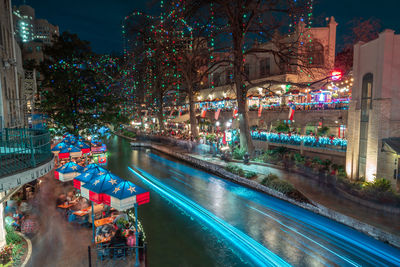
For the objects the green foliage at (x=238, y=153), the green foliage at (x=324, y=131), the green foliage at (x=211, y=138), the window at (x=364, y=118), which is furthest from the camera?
the green foliage at (x=211, y=138)

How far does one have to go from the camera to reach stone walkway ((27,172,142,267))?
7894 mm

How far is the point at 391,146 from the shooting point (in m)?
11.6

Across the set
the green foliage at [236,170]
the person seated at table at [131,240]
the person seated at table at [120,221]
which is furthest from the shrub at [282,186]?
the person seated at table at [131,240]

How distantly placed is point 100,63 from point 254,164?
14.2m

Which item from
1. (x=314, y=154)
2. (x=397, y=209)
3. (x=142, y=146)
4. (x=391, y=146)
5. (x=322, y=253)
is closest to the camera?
(x=322, y=253)

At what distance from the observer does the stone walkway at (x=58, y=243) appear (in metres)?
7.89

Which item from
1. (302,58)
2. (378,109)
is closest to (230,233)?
(378,109)

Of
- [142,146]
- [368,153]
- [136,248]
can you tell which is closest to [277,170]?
[368,153]

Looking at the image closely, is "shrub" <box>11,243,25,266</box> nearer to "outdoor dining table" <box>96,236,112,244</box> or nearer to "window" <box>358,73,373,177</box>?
"outdoor dining table" <box>96,236,112,244</box>

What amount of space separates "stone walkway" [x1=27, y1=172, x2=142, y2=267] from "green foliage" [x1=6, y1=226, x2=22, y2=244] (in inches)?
20.2

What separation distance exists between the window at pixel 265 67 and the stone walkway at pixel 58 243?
97.7 feet

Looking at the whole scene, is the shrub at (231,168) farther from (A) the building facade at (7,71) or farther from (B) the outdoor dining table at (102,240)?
(A) the building facade at (7,71)

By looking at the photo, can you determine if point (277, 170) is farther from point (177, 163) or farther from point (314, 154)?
point (177, 163)

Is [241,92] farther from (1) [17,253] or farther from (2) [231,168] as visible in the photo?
(1) [17,253]
